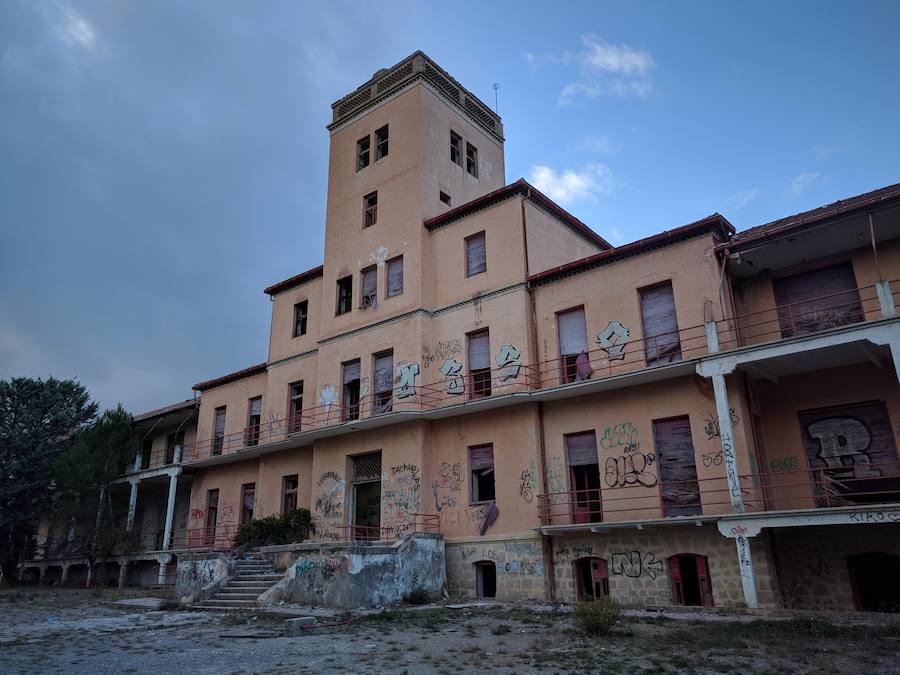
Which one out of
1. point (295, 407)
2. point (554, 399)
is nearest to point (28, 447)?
point (295, 407)

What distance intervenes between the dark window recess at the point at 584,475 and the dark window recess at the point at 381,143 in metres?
13.5

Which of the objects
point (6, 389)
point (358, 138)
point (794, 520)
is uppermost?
point (358, 138)

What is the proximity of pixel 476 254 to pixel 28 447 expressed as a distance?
2279cm

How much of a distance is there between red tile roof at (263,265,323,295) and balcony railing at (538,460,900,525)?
14022 mm

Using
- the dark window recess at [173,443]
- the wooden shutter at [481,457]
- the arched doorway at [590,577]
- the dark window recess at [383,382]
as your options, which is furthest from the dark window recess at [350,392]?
the dark window recess at [173,443]

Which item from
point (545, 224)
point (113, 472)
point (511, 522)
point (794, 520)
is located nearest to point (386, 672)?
point (794, 520)

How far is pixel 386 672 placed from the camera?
823 cm

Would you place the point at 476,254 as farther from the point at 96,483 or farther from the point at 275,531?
the point at 96,483

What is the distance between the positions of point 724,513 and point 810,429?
11.3 feet

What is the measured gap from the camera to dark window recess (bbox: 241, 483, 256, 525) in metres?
27.4

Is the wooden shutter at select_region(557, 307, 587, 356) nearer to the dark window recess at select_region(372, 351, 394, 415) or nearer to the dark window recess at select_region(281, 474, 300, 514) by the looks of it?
the dark window recess at select_region(372, 351, 394, 415)

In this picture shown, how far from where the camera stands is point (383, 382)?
74.2 ft

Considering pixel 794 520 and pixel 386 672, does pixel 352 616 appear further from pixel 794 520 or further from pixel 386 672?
pixel 794 520

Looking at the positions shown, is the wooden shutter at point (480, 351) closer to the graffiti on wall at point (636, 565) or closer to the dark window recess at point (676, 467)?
the dark window recess at point (676, 467)
